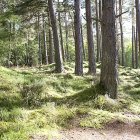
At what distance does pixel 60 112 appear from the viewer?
27.3 ft

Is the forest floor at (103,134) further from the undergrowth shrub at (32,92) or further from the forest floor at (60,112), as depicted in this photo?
the undergrowth shrub at (32,92)

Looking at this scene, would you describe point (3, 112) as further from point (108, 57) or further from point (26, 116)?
point (108, 57)

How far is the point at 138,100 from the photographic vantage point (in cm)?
1082

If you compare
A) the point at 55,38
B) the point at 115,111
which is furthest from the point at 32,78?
the point at 55,38

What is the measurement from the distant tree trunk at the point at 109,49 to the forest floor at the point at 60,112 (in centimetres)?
40

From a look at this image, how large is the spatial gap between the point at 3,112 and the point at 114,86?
13.1 ft

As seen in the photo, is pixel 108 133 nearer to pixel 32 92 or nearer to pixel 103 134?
pixel 103 134

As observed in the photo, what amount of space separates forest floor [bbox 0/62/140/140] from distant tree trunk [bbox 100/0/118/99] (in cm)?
40

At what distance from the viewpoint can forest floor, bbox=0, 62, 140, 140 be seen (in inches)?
281

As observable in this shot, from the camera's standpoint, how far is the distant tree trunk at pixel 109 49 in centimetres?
989

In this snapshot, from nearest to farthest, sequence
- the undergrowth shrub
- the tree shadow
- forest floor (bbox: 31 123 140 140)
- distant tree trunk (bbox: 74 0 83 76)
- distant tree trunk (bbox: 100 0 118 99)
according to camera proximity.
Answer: forest floor (bbox: 31 123 140 140) → the undergrowth shrub → the tree shadow → distant tree trunk (bbox: 100 0 118 99) → distant tree trunk (bbox: 74 0 83 76)

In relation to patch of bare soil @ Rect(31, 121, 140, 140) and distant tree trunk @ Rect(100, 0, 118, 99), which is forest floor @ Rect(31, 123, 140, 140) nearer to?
patch of bare soil @ Rect(31, 121, 140, 140)

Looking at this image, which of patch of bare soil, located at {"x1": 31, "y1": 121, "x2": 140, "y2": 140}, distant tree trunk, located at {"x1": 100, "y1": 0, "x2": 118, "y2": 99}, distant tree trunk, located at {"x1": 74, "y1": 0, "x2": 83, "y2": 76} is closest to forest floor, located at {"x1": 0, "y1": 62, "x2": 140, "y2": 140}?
patch of bare soil, located at {"x1": 31, "y1": 121, "x2": 140, "y2": 140}

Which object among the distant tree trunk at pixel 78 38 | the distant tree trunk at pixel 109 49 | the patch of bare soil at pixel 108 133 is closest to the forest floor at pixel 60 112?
the patch of bare soil at pixel 108 133
